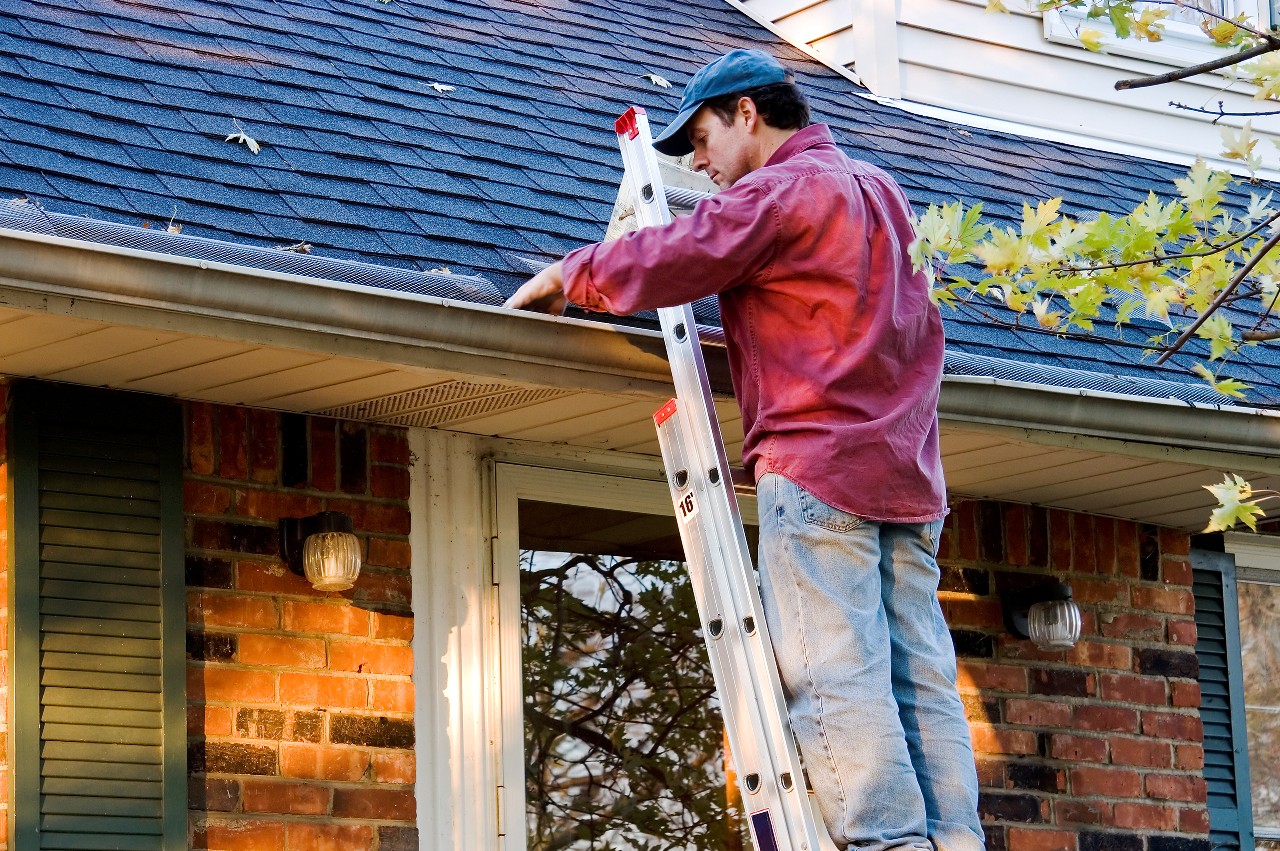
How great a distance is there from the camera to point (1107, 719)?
19.5 feet

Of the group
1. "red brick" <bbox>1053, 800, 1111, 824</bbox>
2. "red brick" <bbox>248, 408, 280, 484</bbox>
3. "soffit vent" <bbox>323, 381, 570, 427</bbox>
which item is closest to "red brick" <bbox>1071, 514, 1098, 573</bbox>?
"red brick" <bbox>1053, 800, 1111, 824</bbox>

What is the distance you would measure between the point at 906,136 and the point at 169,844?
12.9 feet

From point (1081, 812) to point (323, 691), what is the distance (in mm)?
2518

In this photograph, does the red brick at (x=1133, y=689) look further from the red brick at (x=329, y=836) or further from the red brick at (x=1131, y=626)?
the red brick at (x=329, y=836)

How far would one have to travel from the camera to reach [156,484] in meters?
4.41

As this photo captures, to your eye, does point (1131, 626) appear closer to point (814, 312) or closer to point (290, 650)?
point (814, 312)

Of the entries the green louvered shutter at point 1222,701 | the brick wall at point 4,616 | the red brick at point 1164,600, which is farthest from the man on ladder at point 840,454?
the green louvered shutter at point 1222,701

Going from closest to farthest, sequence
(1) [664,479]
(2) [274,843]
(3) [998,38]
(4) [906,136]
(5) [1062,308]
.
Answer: (2) [274,843], (1) [664,479], (5) [1062,308], (4) [906,136], (3) [998,38]

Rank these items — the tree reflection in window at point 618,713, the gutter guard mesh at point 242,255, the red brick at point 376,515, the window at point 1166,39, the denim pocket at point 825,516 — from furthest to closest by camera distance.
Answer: the window at point 1166,39 → the tree reflection in window at point 618,713 → the red brick at point 376,515 → the gutter guard mesh at point 242,255 → the denim pocket at point 825,516

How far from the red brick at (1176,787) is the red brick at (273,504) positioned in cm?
288

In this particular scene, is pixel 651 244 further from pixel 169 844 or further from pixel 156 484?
pixel 169 844

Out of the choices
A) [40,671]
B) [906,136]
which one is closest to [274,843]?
[40,671]

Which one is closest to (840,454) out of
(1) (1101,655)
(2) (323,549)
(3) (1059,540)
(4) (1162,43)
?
(2) (323,549)

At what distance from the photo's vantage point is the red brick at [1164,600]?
614 cm
